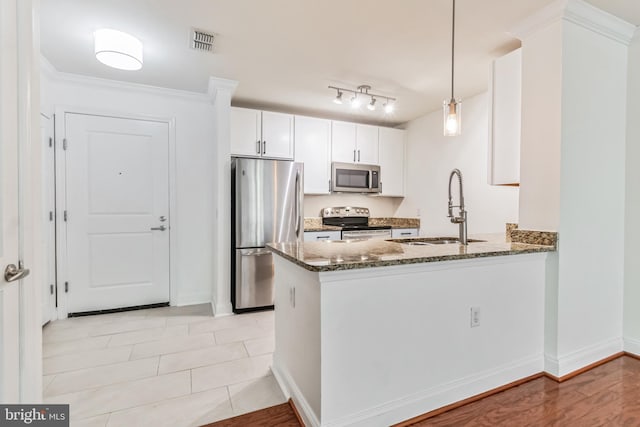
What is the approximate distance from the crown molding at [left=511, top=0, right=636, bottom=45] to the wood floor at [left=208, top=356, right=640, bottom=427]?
2295mm

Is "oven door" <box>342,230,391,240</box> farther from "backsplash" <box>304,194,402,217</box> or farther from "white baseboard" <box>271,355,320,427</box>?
"white baseboard" <box>271,355,320,427</box>

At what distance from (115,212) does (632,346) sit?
4.69 meters

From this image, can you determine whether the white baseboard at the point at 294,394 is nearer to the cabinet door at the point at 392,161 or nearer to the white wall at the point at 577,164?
the white wall at the point at 577,164

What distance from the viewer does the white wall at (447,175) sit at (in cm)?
332

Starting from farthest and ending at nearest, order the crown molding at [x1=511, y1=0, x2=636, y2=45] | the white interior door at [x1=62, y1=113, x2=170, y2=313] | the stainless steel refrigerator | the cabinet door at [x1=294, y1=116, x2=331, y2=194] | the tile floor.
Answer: the cabinet door at [x1=294, y1=116, x2=331, y2=194]
the stainless steel refrigerator
the white interior door at [x1=62, y1=113, x2=170, y2=313]
the crown molding at [x1=511, y1=0, x2=636, y2=45]
the tile floor

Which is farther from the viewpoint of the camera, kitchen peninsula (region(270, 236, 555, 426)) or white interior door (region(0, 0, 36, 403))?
kitchen peninsula (region(270, 236, 555, 426))

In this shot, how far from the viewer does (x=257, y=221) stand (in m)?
3.33

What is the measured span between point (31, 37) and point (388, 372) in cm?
209

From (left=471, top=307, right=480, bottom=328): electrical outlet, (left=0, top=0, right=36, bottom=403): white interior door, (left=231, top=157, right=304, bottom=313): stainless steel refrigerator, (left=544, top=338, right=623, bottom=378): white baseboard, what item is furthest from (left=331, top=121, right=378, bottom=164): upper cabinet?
(left=0, top=0, right=36, bottom=403): white interior door

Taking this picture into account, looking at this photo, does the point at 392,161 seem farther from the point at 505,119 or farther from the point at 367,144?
the point at 505,119

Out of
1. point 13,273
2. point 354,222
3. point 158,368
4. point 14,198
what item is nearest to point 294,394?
point 158,368

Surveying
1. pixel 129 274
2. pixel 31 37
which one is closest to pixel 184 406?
pixel 31 37

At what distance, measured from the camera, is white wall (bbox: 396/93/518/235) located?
332 centimetres

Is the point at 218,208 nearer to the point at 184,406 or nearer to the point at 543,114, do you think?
the point at 184,406
